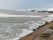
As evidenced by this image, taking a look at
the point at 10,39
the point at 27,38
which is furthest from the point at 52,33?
the point at 10,39

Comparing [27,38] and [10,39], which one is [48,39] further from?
[10,39]

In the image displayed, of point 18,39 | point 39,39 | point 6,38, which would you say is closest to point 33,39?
point 39,39

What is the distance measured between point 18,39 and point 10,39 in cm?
76

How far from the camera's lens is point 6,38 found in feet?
53.8

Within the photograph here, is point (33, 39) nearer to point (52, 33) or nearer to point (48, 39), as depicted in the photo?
point (48, 39)

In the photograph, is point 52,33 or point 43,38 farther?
point 52,33

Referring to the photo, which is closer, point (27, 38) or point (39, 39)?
point (39, 39)

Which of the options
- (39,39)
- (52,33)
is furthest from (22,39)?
(52,33)

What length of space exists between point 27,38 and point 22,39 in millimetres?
544

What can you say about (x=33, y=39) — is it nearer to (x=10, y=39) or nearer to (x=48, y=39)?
(x=48, y=39)

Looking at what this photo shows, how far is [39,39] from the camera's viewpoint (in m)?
14.7

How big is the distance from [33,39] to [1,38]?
300 centimetres

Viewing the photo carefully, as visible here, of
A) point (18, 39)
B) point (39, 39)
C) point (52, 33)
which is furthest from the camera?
point (52, 33)

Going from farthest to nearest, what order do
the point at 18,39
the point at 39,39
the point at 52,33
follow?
1. the point at 52,33
2. the point at 18,39
3. the point at 39,39
